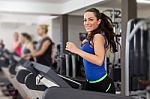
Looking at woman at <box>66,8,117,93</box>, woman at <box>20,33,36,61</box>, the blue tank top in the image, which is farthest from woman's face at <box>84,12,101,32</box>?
woman at <box>20,33,36,61</box>

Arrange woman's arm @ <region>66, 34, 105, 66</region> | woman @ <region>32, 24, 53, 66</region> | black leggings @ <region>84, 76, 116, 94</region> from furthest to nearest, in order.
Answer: woman @ <region>32, 24, 53, 66</region>, black leggings @ <region>84, 76, 116, 94</region>, woman's arm @ <region>66, 34, 105, 66</region>

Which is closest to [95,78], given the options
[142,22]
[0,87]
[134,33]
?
[134,33]

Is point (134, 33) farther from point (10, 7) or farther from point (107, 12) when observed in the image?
point (10, 7)

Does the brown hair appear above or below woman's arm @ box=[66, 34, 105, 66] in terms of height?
above

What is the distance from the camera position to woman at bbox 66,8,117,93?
5.87ft

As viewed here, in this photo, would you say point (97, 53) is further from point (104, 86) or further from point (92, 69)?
point (104, 86)

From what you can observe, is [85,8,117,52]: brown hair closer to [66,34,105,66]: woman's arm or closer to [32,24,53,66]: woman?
[66,34,105,66]: woman's arm

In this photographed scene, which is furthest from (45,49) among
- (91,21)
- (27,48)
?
(91,21)

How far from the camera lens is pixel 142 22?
1.55m

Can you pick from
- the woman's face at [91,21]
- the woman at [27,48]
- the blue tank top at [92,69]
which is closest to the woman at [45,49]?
the woman at [27,48]

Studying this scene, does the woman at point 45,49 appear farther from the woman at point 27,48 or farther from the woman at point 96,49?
the woman at point 96,49

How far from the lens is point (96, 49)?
70.5 inches

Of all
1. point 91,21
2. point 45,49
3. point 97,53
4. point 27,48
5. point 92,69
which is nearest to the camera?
point 97,53

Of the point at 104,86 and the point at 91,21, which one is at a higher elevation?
the point at 91,21
